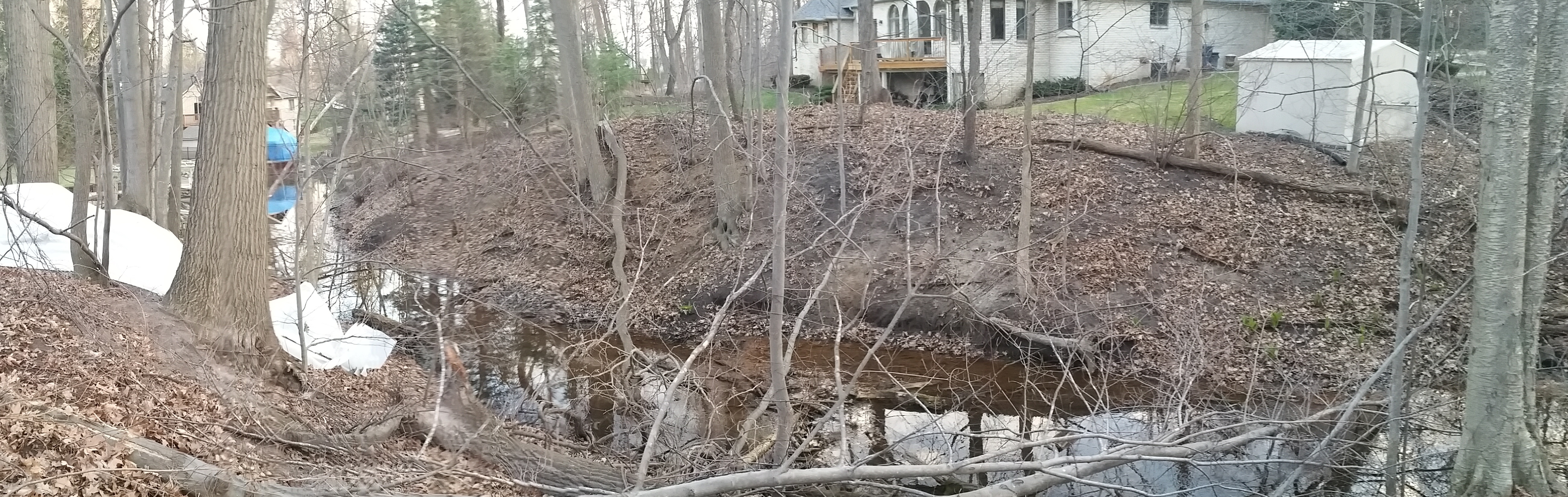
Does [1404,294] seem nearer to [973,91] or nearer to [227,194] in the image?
[227,194]

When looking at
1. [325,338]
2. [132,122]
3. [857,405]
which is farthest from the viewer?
[132,122]

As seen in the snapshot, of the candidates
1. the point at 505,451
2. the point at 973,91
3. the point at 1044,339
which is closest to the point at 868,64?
the point at 973,91

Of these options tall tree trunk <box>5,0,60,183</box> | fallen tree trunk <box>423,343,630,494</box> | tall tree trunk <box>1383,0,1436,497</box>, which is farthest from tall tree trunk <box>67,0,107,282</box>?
tall tree trunk <box>1383,0,1436,497</box>

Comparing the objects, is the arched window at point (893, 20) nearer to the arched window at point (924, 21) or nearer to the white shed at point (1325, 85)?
the arched window at point (924, 21)

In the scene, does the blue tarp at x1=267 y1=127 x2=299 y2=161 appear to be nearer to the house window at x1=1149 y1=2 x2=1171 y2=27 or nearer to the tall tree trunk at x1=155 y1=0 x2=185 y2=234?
the tall tree trunk at x1=155 y1=0 x2=185 y2=234

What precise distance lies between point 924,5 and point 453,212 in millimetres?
15049

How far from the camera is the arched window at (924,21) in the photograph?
28.1 metres

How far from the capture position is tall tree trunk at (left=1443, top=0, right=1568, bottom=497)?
633 centimetres

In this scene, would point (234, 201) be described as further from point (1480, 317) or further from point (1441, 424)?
point (1441, 424)

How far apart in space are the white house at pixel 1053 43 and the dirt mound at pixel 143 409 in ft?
60.8

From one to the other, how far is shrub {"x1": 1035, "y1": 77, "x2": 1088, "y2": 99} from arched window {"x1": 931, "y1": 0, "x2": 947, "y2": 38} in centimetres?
311

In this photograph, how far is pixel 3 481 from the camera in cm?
510

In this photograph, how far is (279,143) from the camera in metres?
20.3

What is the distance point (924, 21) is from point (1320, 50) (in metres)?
12.6
